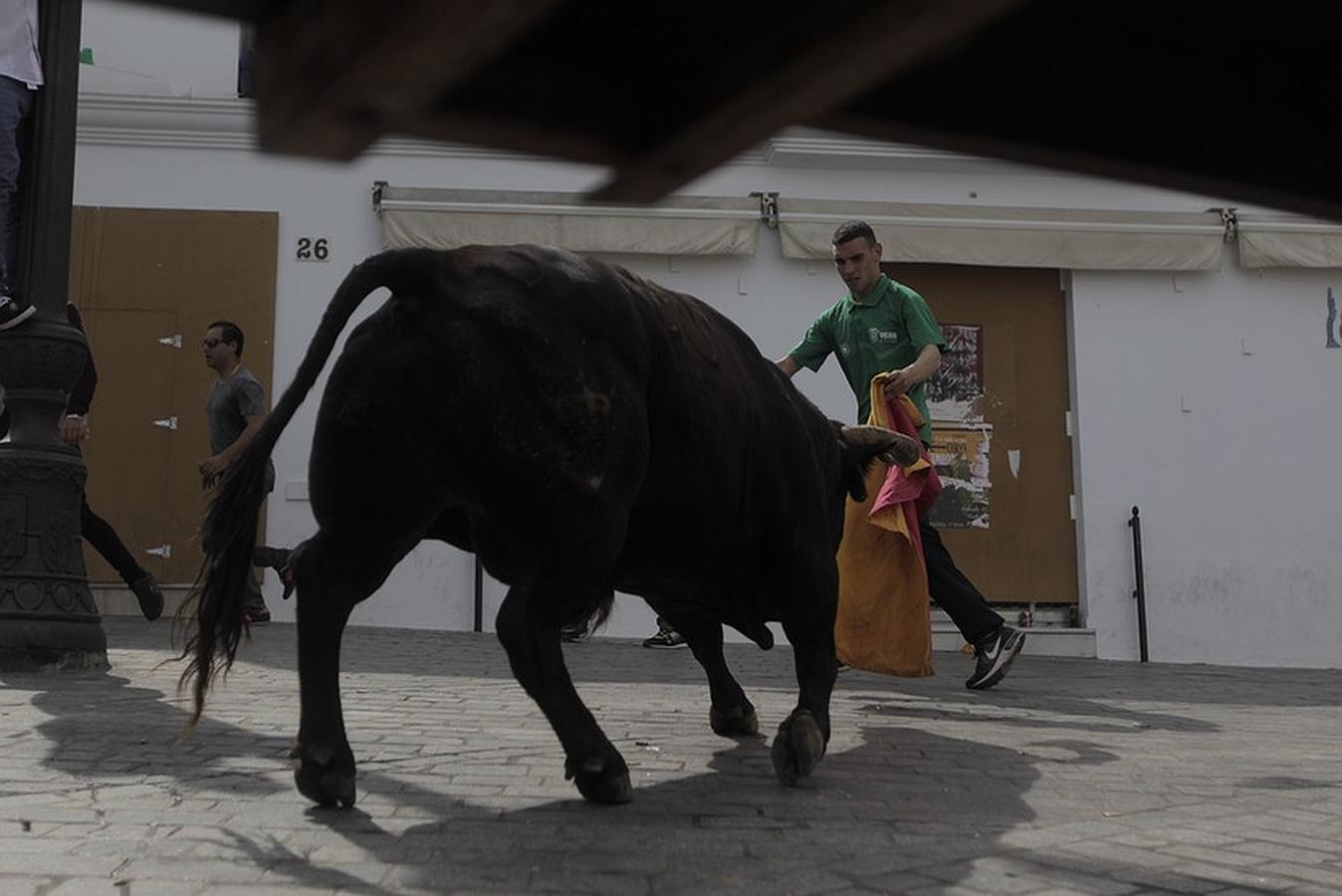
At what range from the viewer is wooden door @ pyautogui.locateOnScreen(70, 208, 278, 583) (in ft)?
36.7

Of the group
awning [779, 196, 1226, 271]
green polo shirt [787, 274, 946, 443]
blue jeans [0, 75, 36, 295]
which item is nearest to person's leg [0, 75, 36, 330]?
blue jeans [0, 75, 36, 295]

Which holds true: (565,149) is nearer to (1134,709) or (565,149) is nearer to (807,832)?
(807,832)

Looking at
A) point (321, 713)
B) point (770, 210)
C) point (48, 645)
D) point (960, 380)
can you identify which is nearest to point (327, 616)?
point (321, 713)

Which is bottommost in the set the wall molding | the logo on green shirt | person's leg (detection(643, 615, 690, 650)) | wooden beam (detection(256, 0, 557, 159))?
person's leg (detection(643, 615, 690, 650))

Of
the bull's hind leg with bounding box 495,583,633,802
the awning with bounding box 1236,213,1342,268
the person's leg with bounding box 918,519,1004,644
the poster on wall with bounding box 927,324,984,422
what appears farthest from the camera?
the awning with bounding box 1236,213,1342,268

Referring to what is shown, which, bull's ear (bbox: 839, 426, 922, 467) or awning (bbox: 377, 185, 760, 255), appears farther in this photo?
awning (bbox: 377, 185, 760, 255)

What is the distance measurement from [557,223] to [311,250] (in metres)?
2.13

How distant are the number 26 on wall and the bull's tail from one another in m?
8.57

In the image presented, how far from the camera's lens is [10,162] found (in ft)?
20.3

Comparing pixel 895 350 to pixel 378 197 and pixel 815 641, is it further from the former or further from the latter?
pixel 378 197

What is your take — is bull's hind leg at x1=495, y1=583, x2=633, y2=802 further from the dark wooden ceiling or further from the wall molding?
the wall molding

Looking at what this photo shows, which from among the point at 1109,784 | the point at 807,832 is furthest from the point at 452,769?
the point at 1109,784

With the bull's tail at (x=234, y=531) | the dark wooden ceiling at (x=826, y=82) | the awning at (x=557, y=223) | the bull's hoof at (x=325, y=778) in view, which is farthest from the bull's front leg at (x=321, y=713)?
the awning at (x=557, y=223)

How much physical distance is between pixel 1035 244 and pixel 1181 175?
1068 cm
